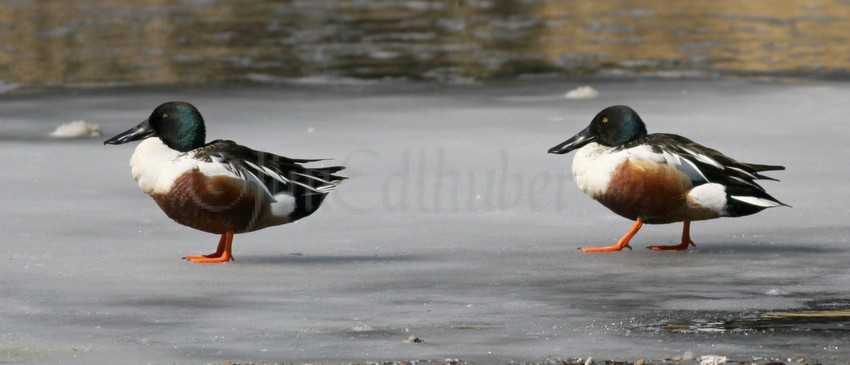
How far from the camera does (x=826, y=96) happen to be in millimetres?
14312

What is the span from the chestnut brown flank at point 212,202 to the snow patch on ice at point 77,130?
5.02m

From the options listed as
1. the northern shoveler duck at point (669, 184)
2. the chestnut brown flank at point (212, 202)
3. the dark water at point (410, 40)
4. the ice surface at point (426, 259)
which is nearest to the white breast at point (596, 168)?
the northern shoveler duck at point (669, 184)

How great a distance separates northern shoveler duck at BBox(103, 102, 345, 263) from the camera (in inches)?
292

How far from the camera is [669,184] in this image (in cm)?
776

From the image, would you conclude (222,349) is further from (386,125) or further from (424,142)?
(386,125)

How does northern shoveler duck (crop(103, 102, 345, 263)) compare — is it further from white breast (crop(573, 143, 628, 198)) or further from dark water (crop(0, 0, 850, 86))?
dark water (crop(0, 0, 850, 86))

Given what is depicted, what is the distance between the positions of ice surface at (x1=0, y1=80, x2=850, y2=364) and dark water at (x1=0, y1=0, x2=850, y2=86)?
378cm

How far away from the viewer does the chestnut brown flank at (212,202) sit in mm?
7410

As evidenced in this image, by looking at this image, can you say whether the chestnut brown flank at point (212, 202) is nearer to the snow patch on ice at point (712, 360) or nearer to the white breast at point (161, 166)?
the white breast at point (161, 166)

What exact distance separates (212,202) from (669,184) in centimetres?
212

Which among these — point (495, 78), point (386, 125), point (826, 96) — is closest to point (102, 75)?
point (495, 78)

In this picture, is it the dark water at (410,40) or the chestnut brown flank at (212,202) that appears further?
the dark water at (410,40)

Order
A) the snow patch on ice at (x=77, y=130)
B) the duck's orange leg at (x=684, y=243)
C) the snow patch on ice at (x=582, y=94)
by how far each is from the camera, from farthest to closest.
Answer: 1. the snow patch on ice at (x=582, y=94)
2. the snow patch on ice at (x=77, y=130)
3. the duck's orange leg at (x=684, y=243)

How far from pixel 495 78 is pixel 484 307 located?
33.2 ft
